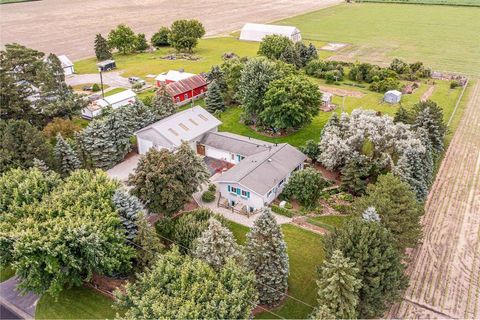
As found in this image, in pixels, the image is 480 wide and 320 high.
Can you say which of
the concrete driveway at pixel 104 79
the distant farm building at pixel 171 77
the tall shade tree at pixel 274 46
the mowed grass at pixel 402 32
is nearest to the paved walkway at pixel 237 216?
the distant farm building at pixel 171 77

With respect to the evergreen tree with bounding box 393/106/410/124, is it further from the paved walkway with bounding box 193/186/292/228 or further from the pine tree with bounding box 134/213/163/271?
the pine tree with bounding box 134/213/163/271

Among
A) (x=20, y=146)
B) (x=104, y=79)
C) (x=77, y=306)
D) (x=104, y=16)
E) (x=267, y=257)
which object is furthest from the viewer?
(x=104, y=16)

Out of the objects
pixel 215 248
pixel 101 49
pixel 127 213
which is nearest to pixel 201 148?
pixel 127 213

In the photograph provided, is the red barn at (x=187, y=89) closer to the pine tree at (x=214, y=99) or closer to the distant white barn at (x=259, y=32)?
the pine tree at (x=214, y=99)

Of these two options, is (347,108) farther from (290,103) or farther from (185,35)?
(185,35)

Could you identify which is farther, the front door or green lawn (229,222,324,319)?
the front door

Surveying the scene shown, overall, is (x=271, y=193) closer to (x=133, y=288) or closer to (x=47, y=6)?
(x=133, y=288)

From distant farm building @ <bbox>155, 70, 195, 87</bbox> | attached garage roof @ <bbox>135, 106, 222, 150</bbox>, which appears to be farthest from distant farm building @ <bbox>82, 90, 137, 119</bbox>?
attached garage roof @ <bbox>135, 106, 222, 150</bbox>
